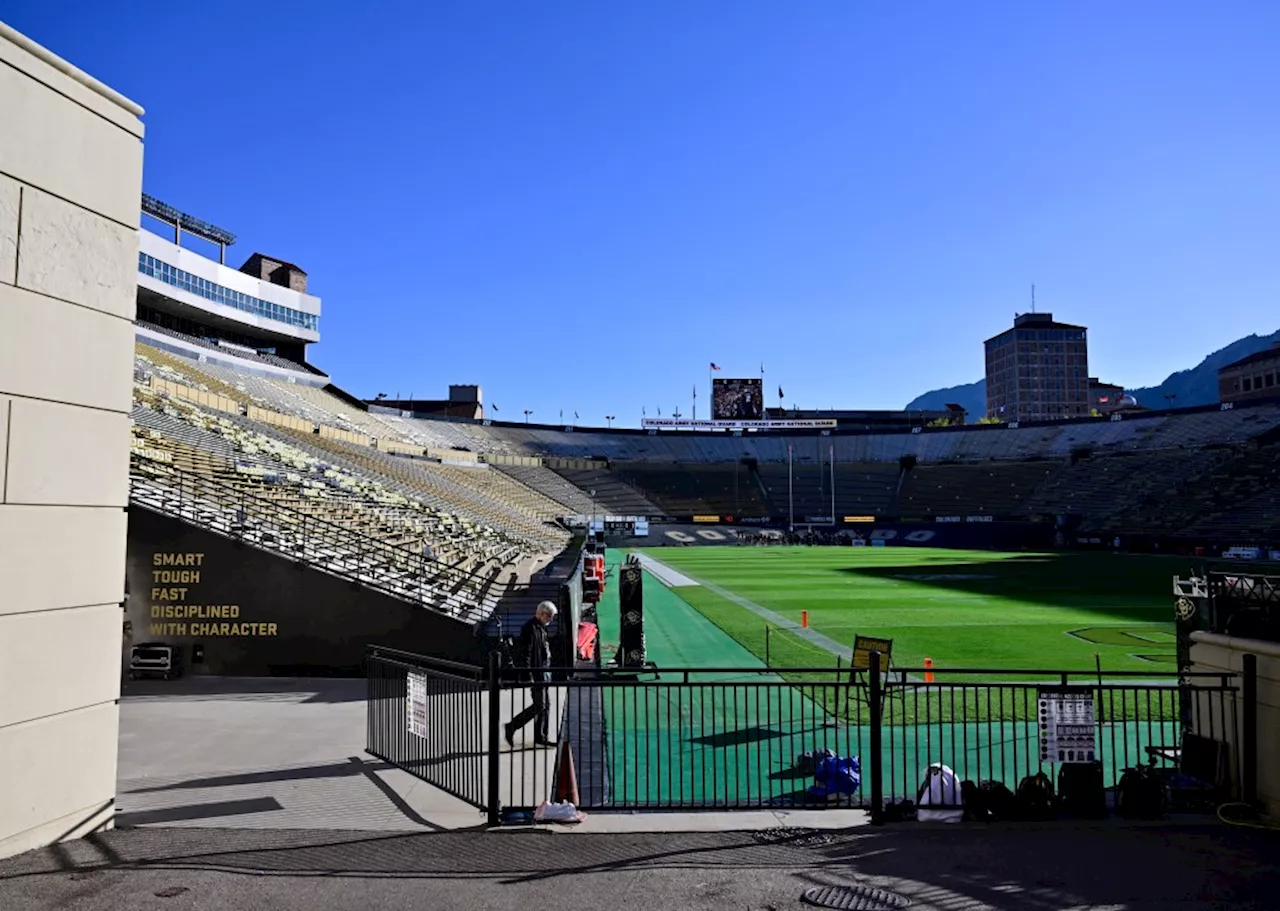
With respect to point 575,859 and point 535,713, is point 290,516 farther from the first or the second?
point 575,859

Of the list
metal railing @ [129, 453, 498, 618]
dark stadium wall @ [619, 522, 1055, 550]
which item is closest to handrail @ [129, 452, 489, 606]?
metal railing @ [129, 453, 498, 618]

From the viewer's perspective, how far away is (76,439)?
23.9 ft

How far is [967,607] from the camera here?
27.0m

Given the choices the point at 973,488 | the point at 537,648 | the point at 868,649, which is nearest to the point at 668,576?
the point at 868,649

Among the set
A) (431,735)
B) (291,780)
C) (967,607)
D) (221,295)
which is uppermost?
(221,295)

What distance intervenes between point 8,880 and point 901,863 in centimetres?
642

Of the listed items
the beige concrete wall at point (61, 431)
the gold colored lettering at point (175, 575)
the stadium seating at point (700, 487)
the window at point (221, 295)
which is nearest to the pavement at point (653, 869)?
the beige concrete wall at point (61, 431)

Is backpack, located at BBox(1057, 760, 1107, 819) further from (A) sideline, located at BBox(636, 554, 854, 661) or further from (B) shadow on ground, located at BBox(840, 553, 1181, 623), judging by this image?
(B) shadow on ground, located at BBox(840, 553, 1181, 623)

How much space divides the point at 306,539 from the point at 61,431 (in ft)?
33.3

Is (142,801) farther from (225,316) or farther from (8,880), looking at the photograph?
(225,316)

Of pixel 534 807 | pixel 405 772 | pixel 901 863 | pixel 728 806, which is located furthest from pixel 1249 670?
pixel 405 772

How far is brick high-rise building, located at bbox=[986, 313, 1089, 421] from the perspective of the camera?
196875 millimetres

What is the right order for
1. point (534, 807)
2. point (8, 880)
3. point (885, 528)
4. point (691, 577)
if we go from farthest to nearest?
point (885, 528) < point (691, 577) < point (534, 807) < point (8, 880)

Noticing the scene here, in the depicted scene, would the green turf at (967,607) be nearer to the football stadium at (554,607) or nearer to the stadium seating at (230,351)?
the football stadium at (554,607)
